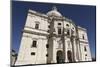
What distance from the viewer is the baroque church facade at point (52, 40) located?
349cm

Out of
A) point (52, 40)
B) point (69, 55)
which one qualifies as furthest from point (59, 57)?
point (52, 40)

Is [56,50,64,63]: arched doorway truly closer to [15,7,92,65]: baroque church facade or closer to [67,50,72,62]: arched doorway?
[15,7,92,65]: baroque church facade

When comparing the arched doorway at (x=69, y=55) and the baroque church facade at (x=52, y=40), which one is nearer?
the baroque church facade at (x=52, y=40)

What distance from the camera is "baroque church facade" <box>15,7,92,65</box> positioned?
137 inches

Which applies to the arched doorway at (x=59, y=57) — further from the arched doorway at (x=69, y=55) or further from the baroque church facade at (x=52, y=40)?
the arched doorway at (x=69, y=55)

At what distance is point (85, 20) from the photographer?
12.9 ft

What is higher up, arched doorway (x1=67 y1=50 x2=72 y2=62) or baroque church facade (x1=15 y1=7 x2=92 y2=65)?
baroque church facade (x1=15 y1=7 x2=92 y2=65)

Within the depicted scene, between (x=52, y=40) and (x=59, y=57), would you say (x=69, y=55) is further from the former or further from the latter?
(x=52, y=40)

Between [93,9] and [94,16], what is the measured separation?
0.12m

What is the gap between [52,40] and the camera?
369 cm

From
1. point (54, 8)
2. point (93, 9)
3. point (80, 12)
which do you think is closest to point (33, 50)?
point (54, 8)

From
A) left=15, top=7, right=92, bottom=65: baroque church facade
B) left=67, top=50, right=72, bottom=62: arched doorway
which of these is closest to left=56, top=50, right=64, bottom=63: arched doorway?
left=15, top=7, right=92, bottom=65: baroque church facade

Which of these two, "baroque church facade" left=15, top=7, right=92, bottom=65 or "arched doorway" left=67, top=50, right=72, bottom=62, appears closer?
"baroque church facade" left=15, top=7, right=92, bottom=65

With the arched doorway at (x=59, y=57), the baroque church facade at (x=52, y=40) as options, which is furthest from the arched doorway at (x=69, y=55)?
the arched doorway at (x=59, y=57)
